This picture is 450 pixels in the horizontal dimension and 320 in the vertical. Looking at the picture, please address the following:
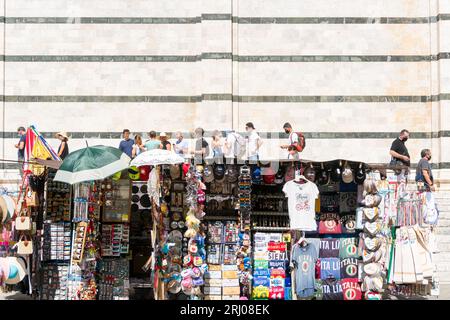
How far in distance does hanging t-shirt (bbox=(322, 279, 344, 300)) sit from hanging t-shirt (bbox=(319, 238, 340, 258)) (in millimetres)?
423

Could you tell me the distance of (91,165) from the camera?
546 inches

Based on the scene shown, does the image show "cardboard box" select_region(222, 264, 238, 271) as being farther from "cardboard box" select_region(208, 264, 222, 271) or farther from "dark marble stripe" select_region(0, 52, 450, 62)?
"dark marble stripe" select_region(0, 52, 450, 62)

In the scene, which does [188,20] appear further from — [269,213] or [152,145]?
[269,213]

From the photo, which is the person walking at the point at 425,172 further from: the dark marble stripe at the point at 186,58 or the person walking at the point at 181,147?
the person walking at the point at 181,147

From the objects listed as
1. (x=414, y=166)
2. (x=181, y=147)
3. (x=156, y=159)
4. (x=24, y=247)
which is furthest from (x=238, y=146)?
(x=414, y=166)

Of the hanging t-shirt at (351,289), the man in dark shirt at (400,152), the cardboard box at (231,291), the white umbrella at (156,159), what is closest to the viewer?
the white umbrella at (156,159)

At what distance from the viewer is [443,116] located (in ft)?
63.7

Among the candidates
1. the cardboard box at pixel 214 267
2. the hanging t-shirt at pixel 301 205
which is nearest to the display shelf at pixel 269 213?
the hanging t-shirt at pixel 301 205

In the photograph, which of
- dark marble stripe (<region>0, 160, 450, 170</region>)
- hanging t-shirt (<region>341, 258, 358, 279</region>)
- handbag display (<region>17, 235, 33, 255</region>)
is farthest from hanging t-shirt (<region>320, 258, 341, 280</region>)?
dark marble stripe (<region>0, 160, 450, 170</region>)

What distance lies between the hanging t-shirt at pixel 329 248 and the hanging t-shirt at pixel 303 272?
1.06 ft

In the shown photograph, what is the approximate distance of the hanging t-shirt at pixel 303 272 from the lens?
14477mm

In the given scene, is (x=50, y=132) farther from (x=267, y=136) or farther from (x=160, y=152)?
(x=160, y=152)

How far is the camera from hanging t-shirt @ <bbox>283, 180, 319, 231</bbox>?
14445 mm
